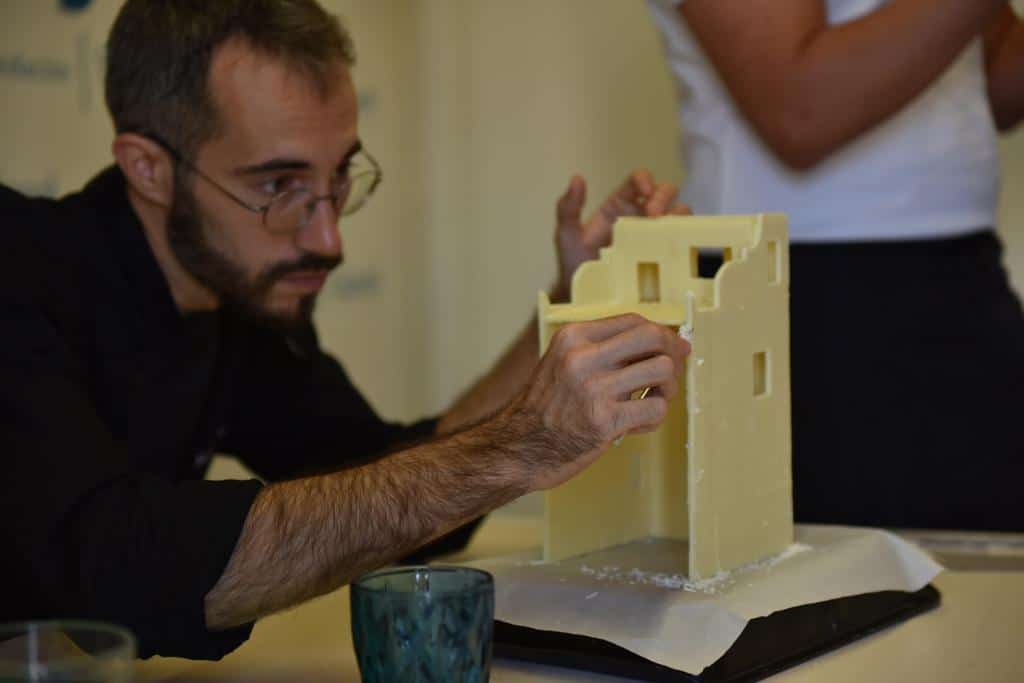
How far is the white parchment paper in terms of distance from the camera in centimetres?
101

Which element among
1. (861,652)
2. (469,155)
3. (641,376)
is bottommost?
(861,652)

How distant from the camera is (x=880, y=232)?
4.89 feet

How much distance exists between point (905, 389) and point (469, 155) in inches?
75.9

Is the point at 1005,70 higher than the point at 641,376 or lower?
higher

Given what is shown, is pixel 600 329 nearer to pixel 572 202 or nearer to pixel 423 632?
pixel 423 632

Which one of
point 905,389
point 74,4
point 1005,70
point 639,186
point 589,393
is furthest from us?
point 74,4

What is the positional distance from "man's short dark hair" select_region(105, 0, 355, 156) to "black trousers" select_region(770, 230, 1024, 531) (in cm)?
60

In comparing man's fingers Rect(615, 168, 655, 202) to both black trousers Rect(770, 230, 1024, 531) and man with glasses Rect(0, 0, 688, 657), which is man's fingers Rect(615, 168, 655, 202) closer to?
man with glasses Rect(0, 0, 688, 657)

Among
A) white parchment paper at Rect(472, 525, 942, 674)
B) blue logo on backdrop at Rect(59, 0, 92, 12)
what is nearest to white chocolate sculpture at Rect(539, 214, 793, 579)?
white parchment paper at Rect(472, 525, 942, 674)

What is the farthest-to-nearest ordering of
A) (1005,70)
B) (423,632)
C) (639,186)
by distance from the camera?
1. (1005,70)
2. (639,186)
3. (423,632)

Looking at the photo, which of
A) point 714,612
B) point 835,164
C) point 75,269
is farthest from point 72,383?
point 835,164

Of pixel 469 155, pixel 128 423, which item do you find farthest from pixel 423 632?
pixel 469 155

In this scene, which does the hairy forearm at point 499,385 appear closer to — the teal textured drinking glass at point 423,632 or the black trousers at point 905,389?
the black trousers at point 905,389

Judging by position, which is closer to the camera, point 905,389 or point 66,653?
point 66,653
